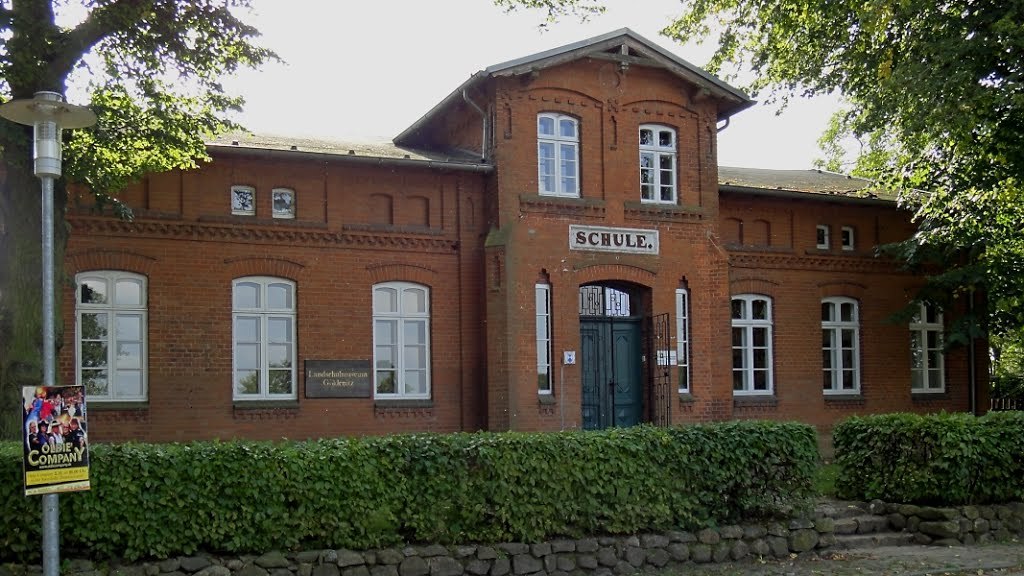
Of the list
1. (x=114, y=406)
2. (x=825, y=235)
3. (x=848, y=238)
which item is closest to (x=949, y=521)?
(x=825, y=235)

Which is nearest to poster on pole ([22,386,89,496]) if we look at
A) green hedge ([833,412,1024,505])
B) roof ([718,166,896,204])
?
green hedge ([833,412,1024,505])

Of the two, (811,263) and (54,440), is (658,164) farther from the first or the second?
(54,440)

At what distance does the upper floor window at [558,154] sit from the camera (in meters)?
18.2

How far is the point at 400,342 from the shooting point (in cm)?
1770

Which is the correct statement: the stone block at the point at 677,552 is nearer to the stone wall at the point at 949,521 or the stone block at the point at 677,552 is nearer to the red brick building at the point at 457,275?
the stone wall at the point at 949,521

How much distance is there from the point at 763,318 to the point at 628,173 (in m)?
4.67

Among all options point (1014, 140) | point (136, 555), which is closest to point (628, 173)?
point (1014, 140)

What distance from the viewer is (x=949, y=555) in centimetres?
1279

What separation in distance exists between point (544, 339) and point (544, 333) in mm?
102

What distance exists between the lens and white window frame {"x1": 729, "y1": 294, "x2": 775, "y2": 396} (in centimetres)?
2070

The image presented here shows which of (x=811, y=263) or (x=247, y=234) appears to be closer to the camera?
(x=247, y=234)

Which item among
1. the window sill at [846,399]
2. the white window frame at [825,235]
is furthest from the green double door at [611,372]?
the white window frame at [825,235]

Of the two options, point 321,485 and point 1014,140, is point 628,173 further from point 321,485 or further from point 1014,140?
point 321,485

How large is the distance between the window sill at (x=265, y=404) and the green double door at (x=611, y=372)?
5.02m
